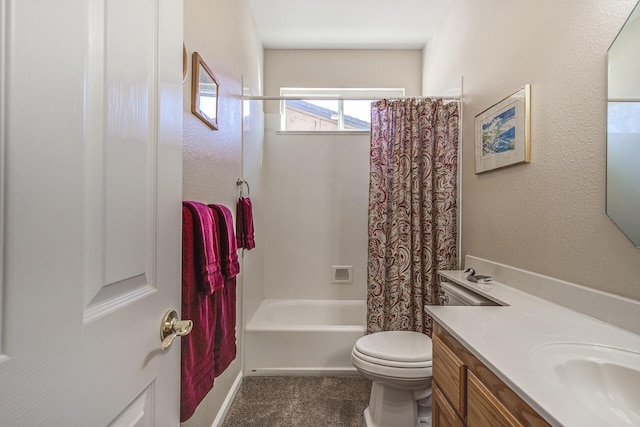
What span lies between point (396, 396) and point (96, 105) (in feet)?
5.65

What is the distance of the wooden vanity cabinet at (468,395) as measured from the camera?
66 cm

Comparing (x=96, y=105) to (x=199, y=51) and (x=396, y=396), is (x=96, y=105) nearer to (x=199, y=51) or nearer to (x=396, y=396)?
(x=199, y=51)

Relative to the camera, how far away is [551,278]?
120 centimetres

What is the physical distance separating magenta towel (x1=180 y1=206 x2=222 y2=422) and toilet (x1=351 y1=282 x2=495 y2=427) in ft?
2.61

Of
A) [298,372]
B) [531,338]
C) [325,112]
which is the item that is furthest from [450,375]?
[325,112]

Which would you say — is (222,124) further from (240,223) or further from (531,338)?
(531,338)

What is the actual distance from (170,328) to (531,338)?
0.92 m

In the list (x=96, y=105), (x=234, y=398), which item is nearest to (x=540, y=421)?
(x=96, y=105)

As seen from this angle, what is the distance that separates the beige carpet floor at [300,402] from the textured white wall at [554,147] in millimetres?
1180

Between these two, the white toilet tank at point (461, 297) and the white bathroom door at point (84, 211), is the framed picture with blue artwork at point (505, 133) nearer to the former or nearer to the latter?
the white toilet tank at point (461, 297)

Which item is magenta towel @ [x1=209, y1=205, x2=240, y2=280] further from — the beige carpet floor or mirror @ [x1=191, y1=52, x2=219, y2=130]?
the beige carpet floor

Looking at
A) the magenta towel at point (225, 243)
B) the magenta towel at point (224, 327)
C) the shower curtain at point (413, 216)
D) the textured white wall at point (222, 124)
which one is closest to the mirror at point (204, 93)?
the textured white wall at point (222, 124)

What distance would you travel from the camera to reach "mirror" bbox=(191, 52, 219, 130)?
129cm

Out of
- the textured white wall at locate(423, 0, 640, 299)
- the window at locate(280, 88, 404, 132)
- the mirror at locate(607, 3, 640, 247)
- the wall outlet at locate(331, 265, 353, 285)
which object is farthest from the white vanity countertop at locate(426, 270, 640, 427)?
the window at locate(280, 88, 404, 132)
